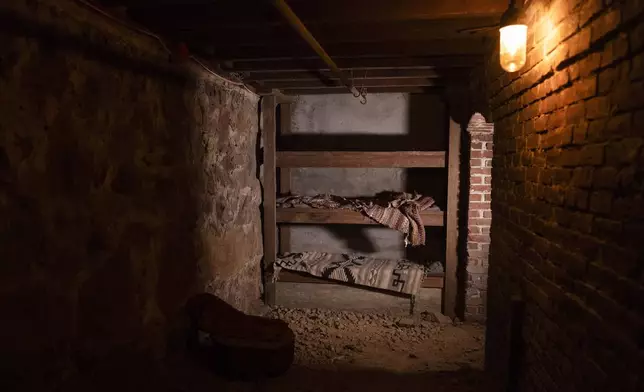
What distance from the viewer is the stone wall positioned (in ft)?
5.49

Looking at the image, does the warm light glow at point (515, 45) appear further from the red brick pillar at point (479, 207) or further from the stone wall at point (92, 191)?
the red brick pillar at point (479, 207)

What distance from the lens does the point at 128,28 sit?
2.37 m

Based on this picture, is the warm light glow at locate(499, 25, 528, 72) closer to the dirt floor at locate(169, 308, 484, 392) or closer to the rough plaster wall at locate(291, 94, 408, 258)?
the dirt floor at locate(169, 308, 484, 392)

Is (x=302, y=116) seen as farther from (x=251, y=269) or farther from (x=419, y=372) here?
(x=419, y=372)

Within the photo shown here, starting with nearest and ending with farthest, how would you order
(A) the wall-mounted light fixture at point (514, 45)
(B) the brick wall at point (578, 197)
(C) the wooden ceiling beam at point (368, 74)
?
(B) the brick wall at point (578, 197) < (A) the wall-mounted light fixture at point (514, 45) < (C) the wooden ceiling beam at point (368, 74)

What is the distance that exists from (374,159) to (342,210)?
1.89ft

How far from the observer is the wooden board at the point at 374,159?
434 cm

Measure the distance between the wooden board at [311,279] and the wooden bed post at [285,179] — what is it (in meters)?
0.52

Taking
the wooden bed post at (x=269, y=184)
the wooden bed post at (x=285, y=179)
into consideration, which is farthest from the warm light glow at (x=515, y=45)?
the wooden bed post at (x=285, y=179)

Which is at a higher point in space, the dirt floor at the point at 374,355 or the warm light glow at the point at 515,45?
the warm light glow at the point at 515,45

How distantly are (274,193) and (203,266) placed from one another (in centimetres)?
141

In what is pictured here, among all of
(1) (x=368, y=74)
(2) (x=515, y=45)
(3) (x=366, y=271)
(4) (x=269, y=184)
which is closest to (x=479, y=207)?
(3) (x=366, y=271)

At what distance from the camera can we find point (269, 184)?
15.0 ft

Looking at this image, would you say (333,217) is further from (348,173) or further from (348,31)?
(348,31)
